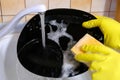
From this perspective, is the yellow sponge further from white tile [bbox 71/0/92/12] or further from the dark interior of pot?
white tile [bbox 71/0/92/12]

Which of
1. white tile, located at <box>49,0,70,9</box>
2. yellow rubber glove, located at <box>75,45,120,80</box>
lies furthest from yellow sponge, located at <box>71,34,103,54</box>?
white tile, located at <box>49,0,70,9</box>

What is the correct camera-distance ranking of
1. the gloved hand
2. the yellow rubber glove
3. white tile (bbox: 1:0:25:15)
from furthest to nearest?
1. white tile (bbox: 1:0:25:15)
2. the gloved hand
3. the yellow rubber glove

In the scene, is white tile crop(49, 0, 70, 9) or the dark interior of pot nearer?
the dark interior of pot

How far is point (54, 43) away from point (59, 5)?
253 millimetres

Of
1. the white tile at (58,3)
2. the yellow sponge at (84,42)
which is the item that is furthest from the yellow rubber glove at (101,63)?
the white tile at (58,3)

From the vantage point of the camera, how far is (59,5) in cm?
106

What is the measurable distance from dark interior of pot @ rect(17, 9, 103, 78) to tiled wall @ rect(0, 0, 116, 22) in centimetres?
15

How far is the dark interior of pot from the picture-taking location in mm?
804

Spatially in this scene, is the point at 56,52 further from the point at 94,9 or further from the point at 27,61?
the point at 94,9

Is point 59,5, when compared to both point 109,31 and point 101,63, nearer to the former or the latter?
point 109,31

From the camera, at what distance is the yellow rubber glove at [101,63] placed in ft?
2.51

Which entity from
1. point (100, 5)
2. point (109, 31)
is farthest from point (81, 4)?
point (109, 31)

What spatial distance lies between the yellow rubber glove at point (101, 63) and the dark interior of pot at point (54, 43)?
2.0 inches

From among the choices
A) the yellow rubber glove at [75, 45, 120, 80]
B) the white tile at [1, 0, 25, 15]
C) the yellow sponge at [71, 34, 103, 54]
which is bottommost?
the yellow rubber glove at [75, 45, 120, 80]
